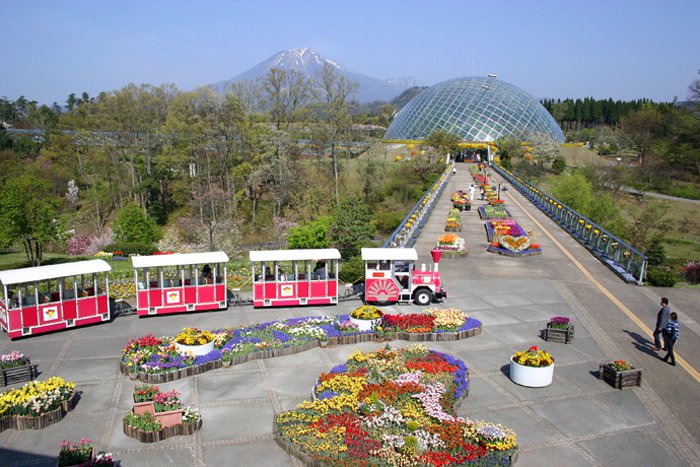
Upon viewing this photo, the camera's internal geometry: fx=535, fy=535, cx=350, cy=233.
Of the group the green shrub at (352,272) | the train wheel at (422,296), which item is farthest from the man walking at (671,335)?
the green shrub at (352,272)

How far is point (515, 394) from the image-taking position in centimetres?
1285

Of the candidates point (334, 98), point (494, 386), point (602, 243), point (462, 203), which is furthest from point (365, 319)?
point (334, 98)

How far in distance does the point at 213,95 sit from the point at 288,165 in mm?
9984

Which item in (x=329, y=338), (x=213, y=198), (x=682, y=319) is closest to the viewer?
(x=329, y=338)

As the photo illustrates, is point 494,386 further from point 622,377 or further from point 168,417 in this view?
point 168,417

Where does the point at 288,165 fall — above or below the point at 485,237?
above

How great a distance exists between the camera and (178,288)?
18.6m

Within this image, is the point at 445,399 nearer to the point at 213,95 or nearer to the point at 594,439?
the point at 594,439

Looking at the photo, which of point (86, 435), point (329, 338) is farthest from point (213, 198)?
point (86, 435)

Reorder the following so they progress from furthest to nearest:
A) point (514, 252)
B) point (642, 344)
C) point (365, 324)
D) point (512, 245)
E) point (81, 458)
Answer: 1. point (512, 245)
2. point (514, 252)
3. point (365, 324)
4. point (642, 344)
5. point (81, 458)

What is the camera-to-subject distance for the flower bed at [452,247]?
27.1 metres

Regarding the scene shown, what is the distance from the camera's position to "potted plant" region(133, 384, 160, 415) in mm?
11055

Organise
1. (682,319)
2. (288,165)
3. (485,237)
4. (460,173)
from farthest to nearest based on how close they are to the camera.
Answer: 1. (460,173)
2. (288,165)
3. (485,237)
4. (682,319)

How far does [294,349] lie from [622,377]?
8550mm
